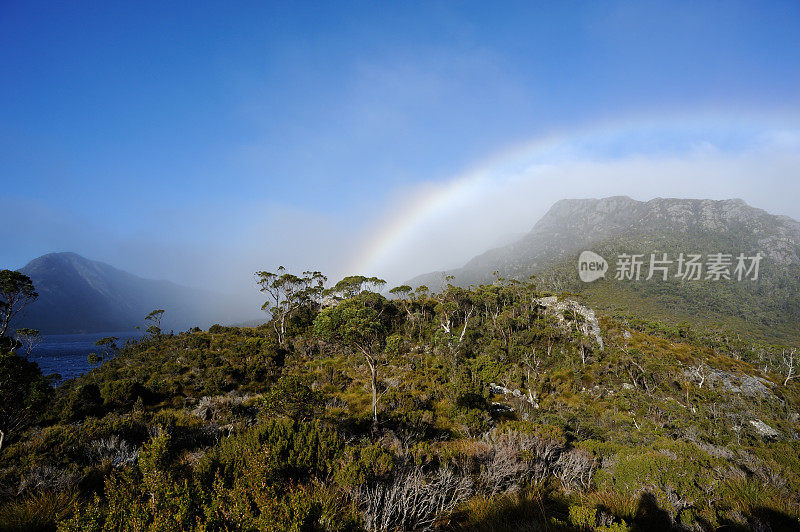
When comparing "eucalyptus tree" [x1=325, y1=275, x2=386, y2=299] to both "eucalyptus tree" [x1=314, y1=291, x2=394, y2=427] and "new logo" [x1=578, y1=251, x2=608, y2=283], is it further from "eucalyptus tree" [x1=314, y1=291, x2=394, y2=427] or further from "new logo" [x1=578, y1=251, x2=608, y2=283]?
"new logo" [x1=578, y1=251, x2=608, y2=283]

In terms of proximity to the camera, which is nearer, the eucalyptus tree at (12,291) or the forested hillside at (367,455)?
the forested hillside at (367,455)

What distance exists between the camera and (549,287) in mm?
115688

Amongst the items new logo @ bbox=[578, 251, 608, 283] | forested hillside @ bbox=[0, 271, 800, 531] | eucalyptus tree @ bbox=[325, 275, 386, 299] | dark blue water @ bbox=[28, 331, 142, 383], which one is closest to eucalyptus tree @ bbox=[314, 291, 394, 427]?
forested hillside @ bbox=[0, 271, 800, 531]

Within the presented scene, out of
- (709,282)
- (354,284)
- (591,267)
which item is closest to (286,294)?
(354,284)

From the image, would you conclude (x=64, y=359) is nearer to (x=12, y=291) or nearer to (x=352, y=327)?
(x=12, y=291)

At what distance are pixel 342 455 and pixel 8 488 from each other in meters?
6.01

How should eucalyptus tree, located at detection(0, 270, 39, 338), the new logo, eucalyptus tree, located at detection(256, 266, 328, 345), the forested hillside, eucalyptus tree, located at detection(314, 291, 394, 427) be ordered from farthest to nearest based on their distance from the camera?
the new logo, eucalyptus tree, located at detection(256, 266, 328, 345), eucalyptus tree, located at detection(0, 270, 39, 338), eucalyptus tree, located at detection(314, 291, 394, 427), the forested hillside

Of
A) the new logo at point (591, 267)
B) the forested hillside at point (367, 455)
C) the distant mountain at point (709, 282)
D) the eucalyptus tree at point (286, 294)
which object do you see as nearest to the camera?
the forested hillside at point (367, 455)

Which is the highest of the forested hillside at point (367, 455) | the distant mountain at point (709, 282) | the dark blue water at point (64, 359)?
the distant mountain at point (709, 282)

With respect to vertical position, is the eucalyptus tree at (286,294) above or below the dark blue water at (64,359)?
above

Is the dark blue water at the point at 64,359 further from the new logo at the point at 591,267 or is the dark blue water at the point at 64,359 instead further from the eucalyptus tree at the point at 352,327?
the new logo at the point at 591,267

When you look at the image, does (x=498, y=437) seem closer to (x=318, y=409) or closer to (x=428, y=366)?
(x=318, y=409)

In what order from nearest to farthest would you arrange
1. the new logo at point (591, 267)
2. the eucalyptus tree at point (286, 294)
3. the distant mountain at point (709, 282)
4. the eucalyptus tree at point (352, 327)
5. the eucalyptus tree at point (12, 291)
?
the eucalyptus tree at point (352, 327) → the eucalyptus tree at point (12, 291) → the eucalyptus tree at point (286, 294) → the distant mountain at point (709, 282) → the new logo at point (591, 267)

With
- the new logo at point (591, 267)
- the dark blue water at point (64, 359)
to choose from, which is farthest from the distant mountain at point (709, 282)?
the dark blue water at point (64, 359)
